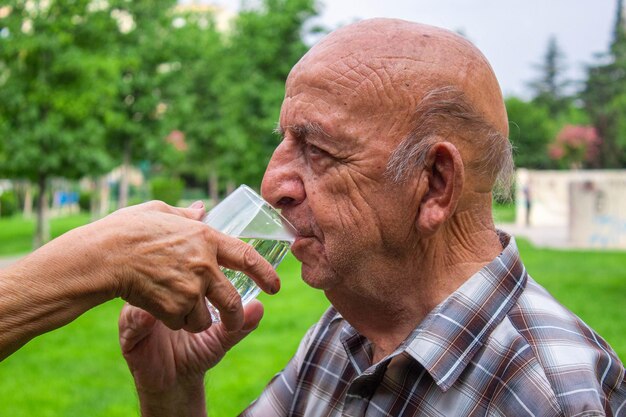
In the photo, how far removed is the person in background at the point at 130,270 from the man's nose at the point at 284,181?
26 centimetres

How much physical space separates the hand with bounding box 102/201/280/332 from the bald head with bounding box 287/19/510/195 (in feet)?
1.58

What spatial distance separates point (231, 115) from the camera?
3088 centimetres

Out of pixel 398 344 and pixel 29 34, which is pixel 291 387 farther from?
pixel 29 34

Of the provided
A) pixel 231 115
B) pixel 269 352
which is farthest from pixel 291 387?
pixel 231 115

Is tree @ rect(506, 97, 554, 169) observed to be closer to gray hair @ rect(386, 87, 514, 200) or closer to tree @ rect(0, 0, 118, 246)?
tree @ rect(0, 0, 118, 246)

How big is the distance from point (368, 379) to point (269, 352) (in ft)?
22.3

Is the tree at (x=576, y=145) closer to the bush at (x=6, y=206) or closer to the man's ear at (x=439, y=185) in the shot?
the bush at (x=6, y=206)

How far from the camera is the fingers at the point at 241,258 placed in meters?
1.72

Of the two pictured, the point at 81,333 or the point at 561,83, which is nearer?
the point at 81,333

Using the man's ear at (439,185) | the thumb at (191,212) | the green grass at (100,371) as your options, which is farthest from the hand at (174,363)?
the green grass at (100,371)

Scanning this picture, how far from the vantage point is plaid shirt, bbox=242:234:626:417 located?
1659 mm

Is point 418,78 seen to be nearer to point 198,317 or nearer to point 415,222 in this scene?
point 415,222

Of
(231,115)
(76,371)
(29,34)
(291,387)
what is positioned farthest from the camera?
(231,115)

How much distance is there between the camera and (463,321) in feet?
6.07
